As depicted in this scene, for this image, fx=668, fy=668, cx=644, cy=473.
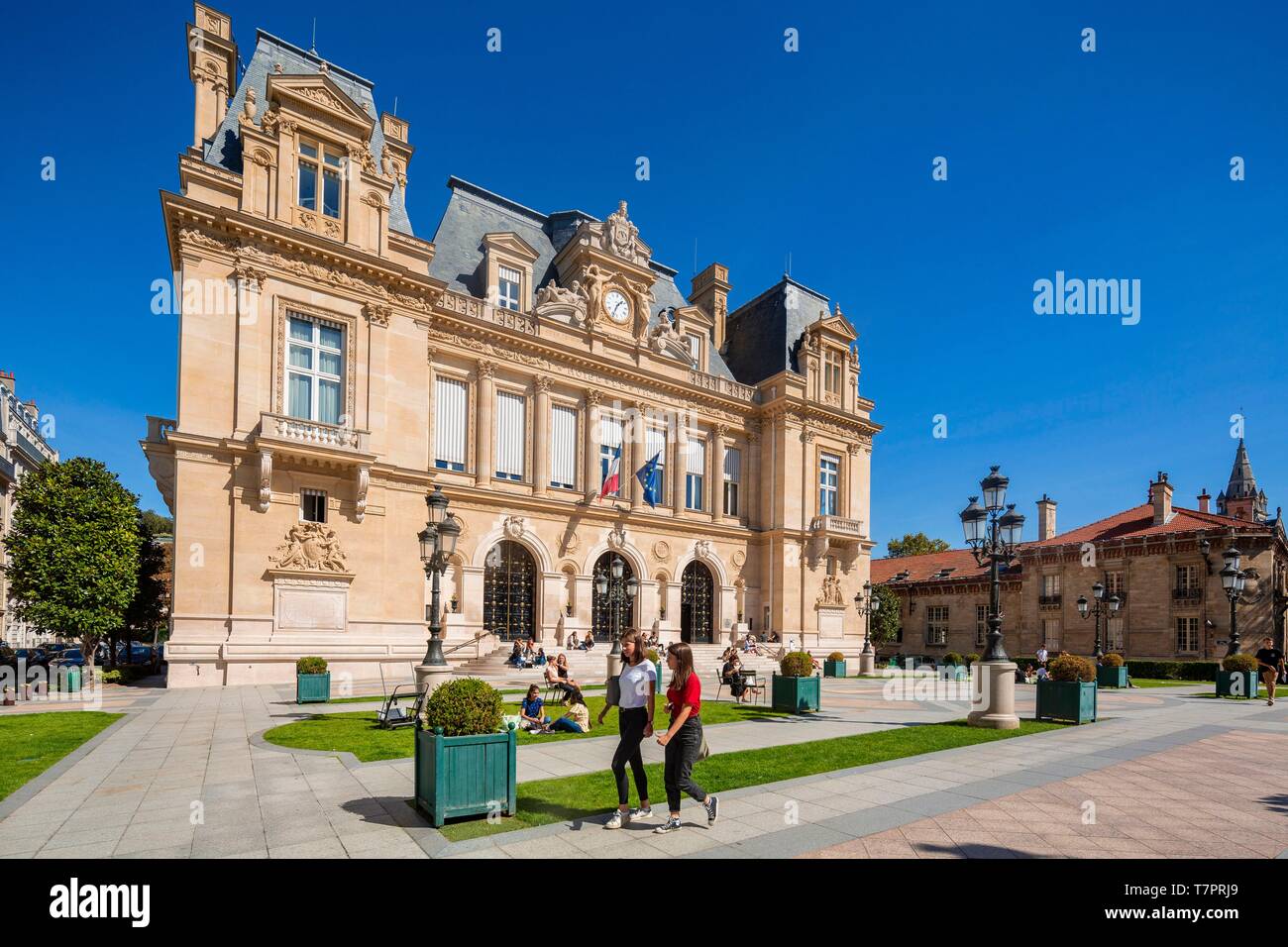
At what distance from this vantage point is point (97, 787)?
8641mm

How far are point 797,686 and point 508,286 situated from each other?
24.0m

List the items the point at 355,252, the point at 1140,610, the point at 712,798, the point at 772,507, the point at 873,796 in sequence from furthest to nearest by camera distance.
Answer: the point at 1140,610, the point at 772,507, the point at 355,252, the point at 873,796, the point at 712,798

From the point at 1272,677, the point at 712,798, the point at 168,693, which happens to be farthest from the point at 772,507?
the point at 712,798

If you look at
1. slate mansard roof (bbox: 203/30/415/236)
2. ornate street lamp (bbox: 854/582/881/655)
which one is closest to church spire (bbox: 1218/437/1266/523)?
ornate street lamp (bbox: 854/582/881/655)

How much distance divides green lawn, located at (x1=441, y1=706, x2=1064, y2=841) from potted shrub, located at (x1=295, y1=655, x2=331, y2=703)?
10805 millimetres

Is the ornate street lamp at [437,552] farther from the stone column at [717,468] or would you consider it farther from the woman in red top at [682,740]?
the stone column at [717,468]

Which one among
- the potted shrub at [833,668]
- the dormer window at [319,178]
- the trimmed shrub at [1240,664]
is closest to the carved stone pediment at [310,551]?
the dormer window at [319,178]

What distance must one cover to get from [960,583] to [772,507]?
23031 millimetres

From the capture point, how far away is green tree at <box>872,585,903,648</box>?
51.8m

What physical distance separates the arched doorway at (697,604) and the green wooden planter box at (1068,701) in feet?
73.1

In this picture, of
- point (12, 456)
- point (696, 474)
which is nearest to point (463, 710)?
point (696, 474)

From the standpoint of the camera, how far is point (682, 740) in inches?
270

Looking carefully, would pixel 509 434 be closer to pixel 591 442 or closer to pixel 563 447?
pixel 563 447
